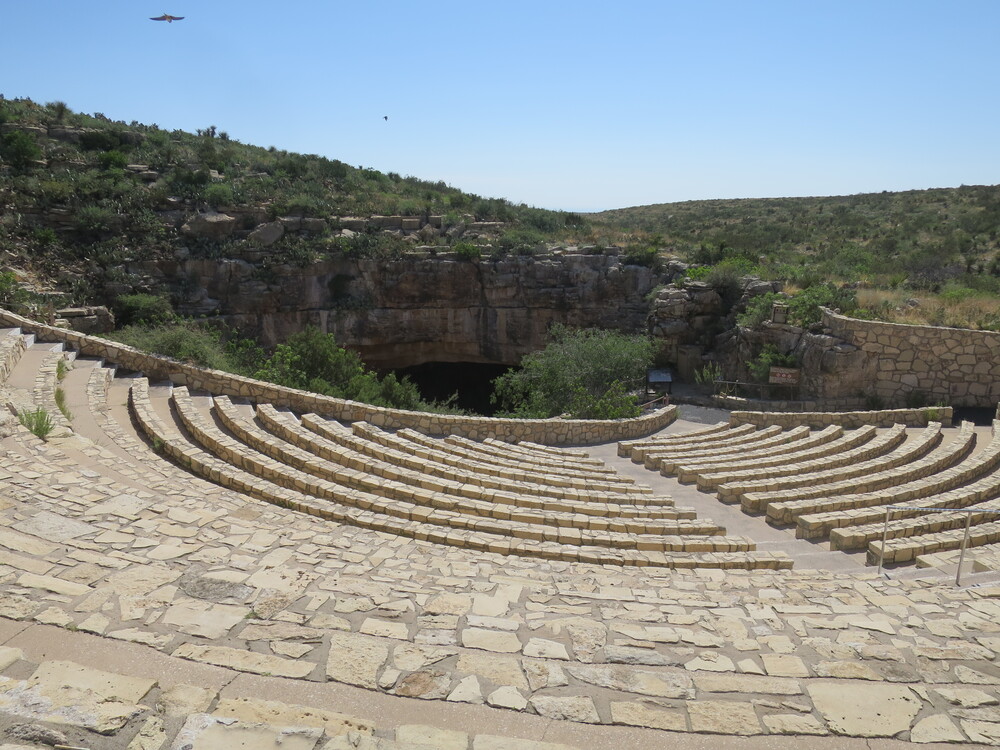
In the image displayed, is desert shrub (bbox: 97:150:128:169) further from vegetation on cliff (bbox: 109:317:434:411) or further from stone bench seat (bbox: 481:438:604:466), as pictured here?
stone bench seat (bbox: 481:438:604:466)

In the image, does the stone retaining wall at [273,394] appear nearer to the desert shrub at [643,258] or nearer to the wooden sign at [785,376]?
the wooden sign at [785,376]

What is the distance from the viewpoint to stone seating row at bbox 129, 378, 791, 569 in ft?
26.7

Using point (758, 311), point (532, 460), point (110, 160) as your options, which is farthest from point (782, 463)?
point (110, 160)

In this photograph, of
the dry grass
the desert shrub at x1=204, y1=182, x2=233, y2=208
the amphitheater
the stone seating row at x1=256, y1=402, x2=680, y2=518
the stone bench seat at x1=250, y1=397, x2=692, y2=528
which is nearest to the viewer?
the amphitheater

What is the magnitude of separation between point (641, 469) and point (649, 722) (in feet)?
31.0

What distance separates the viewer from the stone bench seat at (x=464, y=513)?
8.78 metres

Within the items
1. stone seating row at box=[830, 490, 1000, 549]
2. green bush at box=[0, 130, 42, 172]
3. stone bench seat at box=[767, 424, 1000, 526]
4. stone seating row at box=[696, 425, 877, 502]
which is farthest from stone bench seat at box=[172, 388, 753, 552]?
green bush at box=[0, 130, 42, 172]

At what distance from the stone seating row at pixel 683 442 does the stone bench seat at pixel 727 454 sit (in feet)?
1.16

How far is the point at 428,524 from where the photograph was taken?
28.5 feet

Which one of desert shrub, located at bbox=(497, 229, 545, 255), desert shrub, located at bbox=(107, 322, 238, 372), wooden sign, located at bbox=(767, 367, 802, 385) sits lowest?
wooden sign, located at bbox=(767, 367, 802, 385)

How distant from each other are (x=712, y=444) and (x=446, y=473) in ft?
21.6

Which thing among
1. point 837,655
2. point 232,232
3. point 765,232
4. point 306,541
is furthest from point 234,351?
point 765,232

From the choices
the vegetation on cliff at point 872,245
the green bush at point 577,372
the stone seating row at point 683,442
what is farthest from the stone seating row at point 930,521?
the green bush at point 577,372

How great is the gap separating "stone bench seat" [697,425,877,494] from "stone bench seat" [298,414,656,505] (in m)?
1.37
